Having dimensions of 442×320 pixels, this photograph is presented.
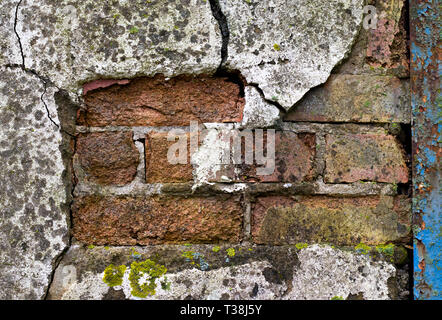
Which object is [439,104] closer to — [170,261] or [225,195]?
[225,195]

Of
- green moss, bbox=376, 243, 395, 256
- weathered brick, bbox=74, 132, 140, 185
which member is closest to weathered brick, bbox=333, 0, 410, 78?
green moss, bbox=376, 243, 395, 256

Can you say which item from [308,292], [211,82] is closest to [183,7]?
[211,82]

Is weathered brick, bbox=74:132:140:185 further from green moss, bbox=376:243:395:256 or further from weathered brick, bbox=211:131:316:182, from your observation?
green moss, bbox=376:243:395:256

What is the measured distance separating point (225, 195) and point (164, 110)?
238mm

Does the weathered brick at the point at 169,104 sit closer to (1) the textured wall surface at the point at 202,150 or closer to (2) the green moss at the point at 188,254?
(1) the textured wall surface at the point at 202,150

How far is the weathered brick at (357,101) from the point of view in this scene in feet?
3.17

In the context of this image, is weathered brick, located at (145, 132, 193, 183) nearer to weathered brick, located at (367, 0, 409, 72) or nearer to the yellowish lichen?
the yellowish lichen

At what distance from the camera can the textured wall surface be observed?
0.93m

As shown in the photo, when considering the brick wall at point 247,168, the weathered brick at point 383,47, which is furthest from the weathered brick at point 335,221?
the weathered brick at point 383,47

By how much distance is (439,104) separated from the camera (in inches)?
37.4

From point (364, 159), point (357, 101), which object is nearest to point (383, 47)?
point (357, 101)

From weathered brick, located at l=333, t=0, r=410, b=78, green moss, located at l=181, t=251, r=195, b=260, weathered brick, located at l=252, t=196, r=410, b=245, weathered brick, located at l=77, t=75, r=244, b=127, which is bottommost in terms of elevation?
green moss, located at l=181, t=251, r=195, b=260

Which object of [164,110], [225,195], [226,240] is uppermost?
[164,110]

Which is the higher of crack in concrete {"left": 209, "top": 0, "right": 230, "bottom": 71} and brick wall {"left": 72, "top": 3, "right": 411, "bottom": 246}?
crack in concrete {"left": 209, "top": 0, "right": 230, "bottom": 71}
